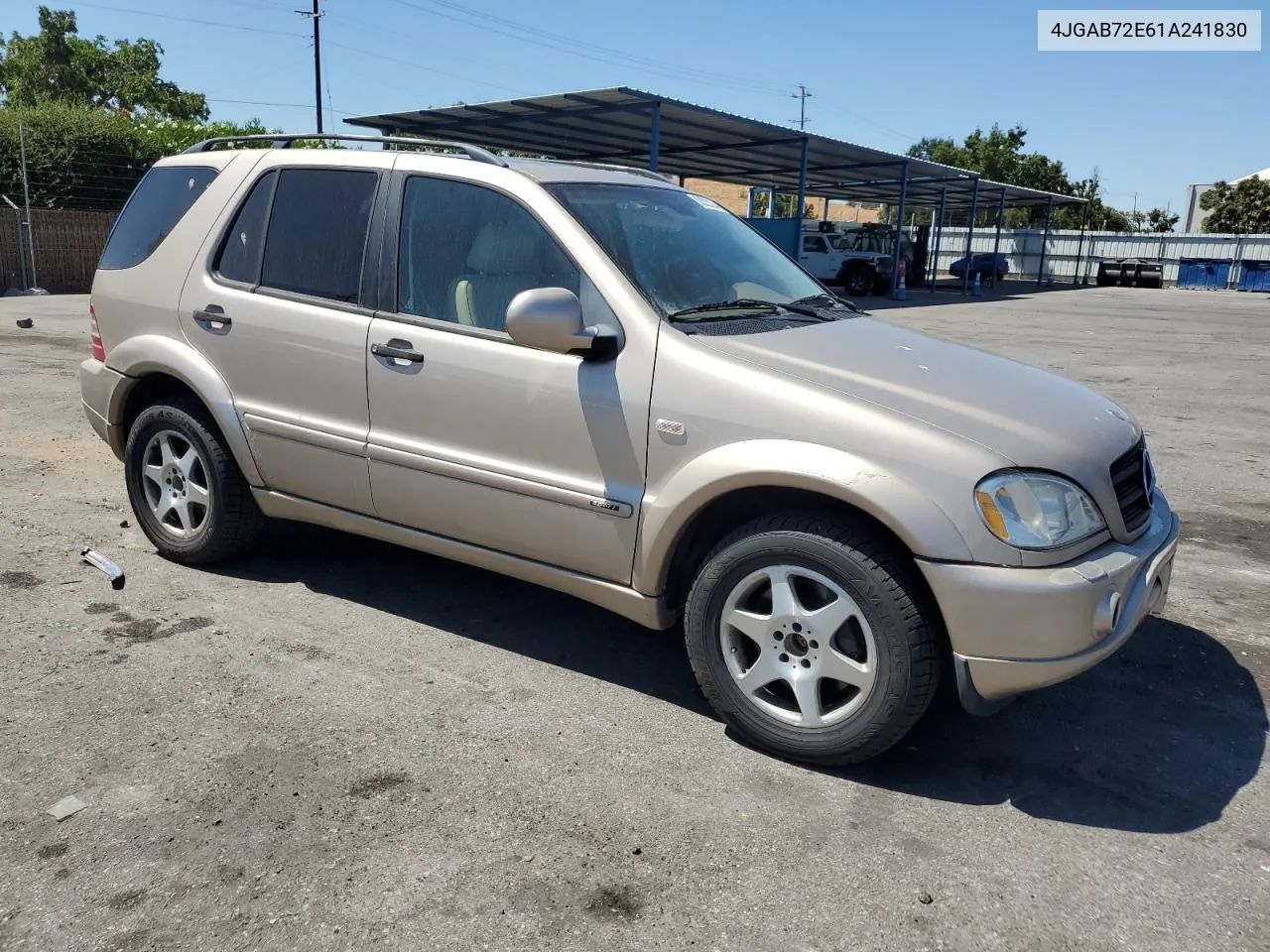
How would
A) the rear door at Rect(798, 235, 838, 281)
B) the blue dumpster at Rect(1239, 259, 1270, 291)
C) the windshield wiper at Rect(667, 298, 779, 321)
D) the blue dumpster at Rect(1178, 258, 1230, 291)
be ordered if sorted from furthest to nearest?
the blue dumpster at Rect(1178, 258, 1230, 291) < the blue dumpster at Rect(1239, 259, 1270, 291) < the rear door at Rect(798, 235, 838, 281) < the windshield wiper at Rect(667, 298, 779, 321)

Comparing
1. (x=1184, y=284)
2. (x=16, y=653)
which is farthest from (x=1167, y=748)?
(x=1184, y=284)

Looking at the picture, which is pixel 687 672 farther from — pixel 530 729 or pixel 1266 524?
pixel 1266 524

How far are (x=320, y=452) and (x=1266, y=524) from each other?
209 inches

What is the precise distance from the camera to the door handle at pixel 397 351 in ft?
12.2

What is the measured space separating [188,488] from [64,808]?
203 cm

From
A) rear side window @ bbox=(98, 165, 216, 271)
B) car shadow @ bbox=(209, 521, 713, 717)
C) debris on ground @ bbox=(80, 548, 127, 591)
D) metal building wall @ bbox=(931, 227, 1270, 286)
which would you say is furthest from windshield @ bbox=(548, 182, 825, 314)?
metal building wall @ bbox=(931, 227, 1270, 286)

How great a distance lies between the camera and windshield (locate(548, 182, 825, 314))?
11.8 feet

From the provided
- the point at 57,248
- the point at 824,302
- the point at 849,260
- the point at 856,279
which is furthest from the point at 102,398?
the point at 856,279

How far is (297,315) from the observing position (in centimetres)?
405

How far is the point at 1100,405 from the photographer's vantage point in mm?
3508

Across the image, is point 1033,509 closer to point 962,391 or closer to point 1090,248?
point 962,391

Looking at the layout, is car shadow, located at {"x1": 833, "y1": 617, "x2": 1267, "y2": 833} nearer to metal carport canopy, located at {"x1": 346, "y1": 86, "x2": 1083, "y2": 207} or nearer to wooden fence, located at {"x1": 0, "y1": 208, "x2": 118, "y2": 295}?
metal carport canopy, located at {"x1": 346, "y1": 86, "x2": 1083, "y2": 207}

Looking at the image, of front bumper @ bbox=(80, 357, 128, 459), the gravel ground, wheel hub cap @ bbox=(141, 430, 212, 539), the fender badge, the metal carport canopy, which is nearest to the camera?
the gravel ground

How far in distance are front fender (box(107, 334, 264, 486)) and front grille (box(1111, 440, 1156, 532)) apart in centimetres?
331
